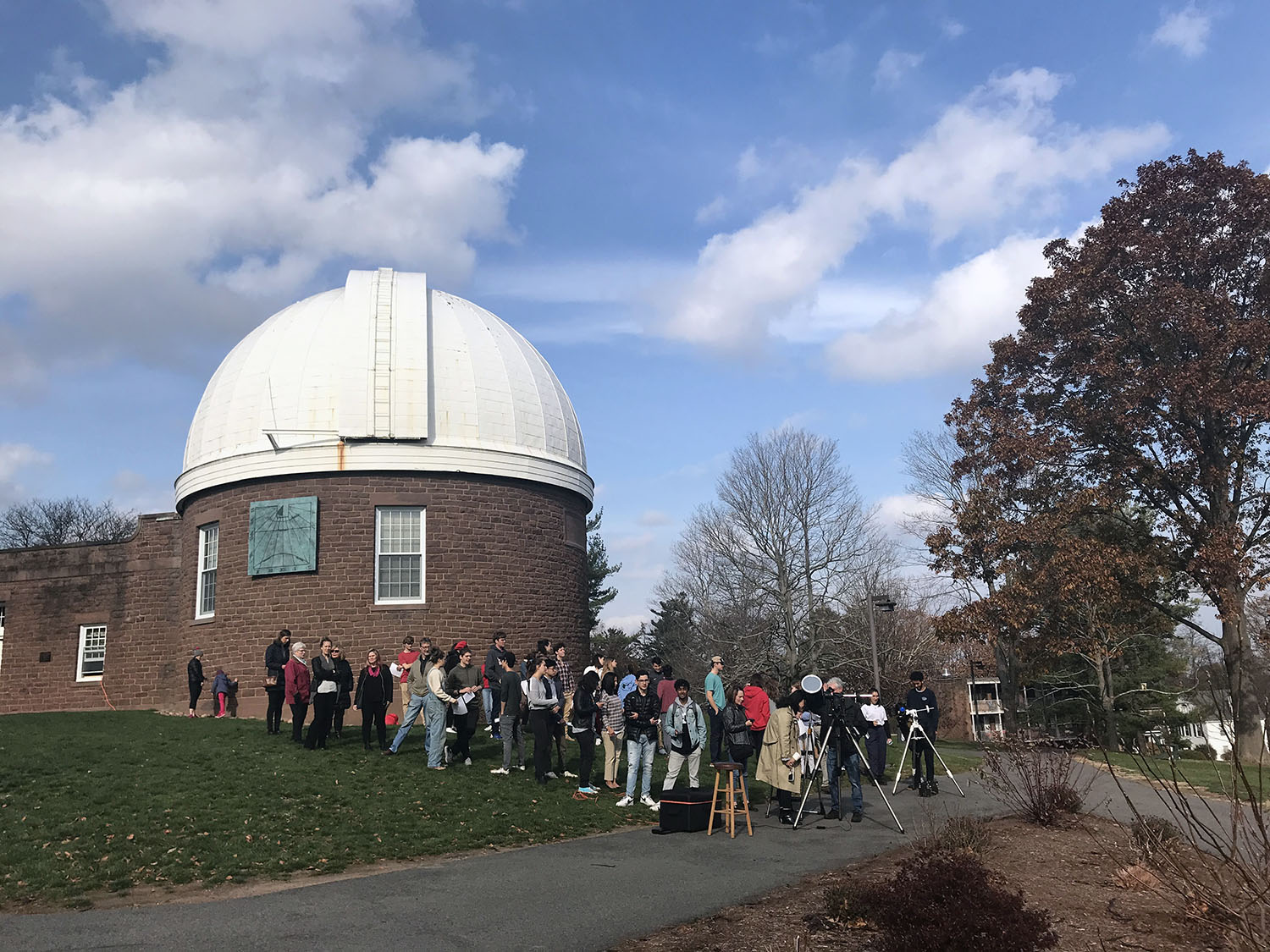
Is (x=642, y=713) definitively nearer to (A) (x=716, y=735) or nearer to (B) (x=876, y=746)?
(A) (x=716, y=735)

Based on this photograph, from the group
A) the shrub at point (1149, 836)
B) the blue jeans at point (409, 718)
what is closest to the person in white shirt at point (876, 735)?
the shrub at point (1149, 836)

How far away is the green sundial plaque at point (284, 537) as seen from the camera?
1977 centimetres

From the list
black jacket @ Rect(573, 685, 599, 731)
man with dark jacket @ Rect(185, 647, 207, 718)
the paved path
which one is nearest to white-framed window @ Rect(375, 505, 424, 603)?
man with dark jacket @ Rect(185, 647, 207, 718)

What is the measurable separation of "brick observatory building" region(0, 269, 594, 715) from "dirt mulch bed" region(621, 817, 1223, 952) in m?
13.0

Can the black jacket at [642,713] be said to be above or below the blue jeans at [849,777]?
above

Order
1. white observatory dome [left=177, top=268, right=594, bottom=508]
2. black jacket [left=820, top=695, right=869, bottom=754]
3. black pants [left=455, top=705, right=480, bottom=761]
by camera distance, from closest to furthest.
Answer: black jacket [left=820, top=695, right=869, bottom=754]
black pants [left=455, top=705, right=480, bottom=761]
white observatory dome [left=177, top=268, right=594, bottom=508]

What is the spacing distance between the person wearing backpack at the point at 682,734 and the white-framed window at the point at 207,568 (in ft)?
44.9

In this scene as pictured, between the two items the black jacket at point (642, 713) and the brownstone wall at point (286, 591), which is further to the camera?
the brownstone wall at point (286, 591)

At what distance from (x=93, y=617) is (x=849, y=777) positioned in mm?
19474

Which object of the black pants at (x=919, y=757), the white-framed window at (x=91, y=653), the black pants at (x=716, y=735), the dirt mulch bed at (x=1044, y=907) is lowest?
the dirt mulch bed at (x=1044, y=907)

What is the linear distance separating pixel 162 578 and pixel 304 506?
18.4 ft

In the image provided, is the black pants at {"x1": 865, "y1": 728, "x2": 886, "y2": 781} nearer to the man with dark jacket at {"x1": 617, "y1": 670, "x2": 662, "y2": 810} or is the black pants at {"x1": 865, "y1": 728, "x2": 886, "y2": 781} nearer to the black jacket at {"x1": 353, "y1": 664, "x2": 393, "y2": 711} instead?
the man with dark jacket at {"x1": 617, "y1": 670, "x2": 662, "y2": 810}

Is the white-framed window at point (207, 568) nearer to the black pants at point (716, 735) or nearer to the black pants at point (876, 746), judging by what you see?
the black pants at point (716, 735)

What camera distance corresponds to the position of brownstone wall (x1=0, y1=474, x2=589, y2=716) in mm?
19781
